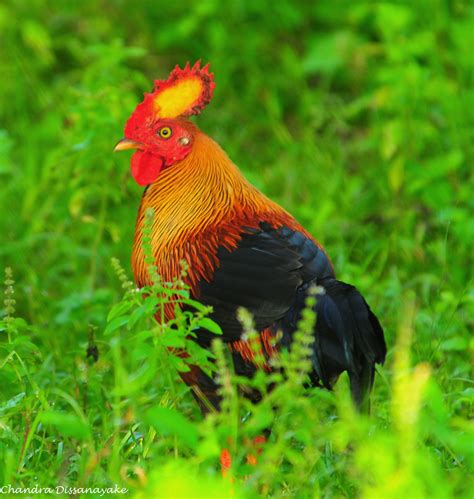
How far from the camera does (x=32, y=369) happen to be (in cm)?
356

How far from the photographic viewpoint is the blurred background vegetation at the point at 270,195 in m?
2.84

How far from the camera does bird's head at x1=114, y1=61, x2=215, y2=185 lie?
131 inches

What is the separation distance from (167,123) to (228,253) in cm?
49

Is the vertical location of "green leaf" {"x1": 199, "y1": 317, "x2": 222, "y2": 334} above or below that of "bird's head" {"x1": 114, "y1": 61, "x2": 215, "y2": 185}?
below

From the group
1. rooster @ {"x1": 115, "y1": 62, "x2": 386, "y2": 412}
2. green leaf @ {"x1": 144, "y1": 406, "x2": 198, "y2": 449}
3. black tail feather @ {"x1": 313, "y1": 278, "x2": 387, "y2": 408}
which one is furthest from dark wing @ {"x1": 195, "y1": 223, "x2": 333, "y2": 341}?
green leaf @ {"x1": 144, "y1": 406, "x2": 198, "y2": 449}

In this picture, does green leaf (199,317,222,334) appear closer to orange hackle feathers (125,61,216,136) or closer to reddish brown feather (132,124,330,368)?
reddish brown feather (132,124,330,368)

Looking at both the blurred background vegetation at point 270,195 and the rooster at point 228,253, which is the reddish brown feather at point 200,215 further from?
the blurred background vegetation at point 270,195

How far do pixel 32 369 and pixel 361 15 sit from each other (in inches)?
130

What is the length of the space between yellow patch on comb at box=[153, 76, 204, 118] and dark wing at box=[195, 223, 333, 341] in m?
0.48

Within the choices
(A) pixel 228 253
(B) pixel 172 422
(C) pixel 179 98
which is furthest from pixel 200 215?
(B) pixel 172 422

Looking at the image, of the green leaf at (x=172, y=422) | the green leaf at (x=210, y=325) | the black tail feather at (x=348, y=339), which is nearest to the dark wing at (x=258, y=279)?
the black tail feather at (x=348, y=339)

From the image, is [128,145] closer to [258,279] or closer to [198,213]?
[198,213]

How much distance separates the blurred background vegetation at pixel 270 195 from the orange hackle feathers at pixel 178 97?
2.51 feet

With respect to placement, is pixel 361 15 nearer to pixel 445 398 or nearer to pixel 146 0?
pixel 146 0
